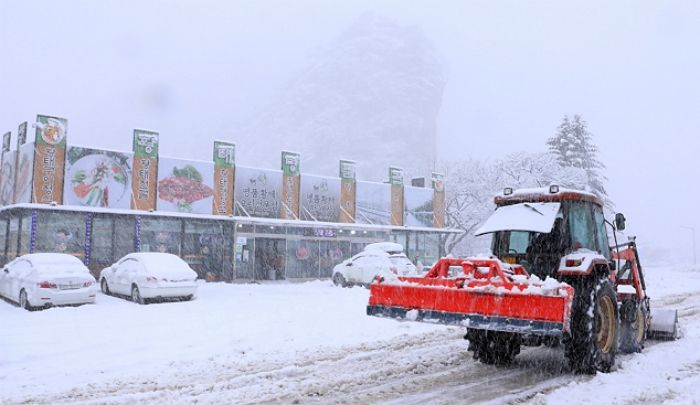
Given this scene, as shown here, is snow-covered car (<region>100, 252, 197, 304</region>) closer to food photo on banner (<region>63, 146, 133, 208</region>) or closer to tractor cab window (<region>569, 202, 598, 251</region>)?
food photo on banner (<region>63, 146, 133, 208</region>)

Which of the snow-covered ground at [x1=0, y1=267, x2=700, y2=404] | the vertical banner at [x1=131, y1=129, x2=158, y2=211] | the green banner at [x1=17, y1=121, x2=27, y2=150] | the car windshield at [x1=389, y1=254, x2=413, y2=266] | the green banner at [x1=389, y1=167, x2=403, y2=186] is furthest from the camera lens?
the green banner at [x1=389, y1=167, x2=403, y2=186]

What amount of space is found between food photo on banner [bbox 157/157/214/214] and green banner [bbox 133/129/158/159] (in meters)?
0.49

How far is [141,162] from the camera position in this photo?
24.5 metres

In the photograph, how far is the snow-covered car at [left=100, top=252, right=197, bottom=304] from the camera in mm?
16547

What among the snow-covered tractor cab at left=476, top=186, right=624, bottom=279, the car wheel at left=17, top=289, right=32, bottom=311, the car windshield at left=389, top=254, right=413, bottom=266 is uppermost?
the snow-covered tractor cab at left=476, top=186, right=624, bottom=279

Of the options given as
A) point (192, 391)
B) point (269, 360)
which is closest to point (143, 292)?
point (269, 360)

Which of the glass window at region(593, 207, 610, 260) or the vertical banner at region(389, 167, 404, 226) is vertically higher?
the vertical banner at region(389, 167, 404, 226)

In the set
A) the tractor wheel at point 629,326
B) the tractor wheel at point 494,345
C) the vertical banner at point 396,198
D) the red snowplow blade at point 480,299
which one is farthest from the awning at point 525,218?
the vertical banner at point 396,198

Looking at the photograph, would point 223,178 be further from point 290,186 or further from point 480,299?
point 480,299

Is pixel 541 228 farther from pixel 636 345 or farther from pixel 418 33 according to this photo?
pixel 418 33

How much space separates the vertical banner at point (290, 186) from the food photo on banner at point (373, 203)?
3.95 metres

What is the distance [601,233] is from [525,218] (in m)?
1.50

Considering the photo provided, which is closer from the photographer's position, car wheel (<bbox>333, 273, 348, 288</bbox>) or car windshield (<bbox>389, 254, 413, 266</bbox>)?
car windshield (<bbox>389, 254, 413, 266</bbox>)

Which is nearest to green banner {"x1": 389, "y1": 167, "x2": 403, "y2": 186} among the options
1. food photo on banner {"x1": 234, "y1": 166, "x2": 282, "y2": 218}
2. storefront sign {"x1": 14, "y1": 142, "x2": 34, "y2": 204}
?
food photo on banner {"x1": 234, "y1": 166, "x2": 282, "y2": 218}
